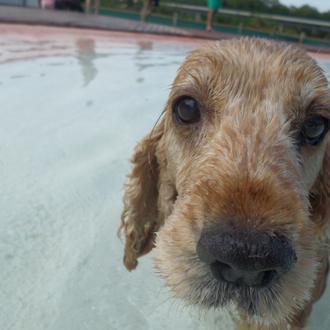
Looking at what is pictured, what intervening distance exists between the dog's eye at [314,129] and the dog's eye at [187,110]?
55cm

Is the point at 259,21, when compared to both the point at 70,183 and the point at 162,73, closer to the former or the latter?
the point at 162,73

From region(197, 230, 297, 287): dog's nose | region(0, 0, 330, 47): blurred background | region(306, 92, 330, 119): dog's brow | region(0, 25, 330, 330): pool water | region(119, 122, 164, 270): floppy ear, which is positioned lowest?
region(0, 0, 330, 47): blurred background

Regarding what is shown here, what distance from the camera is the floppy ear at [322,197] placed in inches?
124

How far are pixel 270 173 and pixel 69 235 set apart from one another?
212 centimetres

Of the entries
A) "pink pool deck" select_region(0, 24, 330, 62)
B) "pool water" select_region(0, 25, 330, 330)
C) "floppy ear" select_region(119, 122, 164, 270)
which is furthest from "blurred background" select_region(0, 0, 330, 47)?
"floppy ear" select_region(119, 122, 164, 270)

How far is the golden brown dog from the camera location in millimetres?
2014

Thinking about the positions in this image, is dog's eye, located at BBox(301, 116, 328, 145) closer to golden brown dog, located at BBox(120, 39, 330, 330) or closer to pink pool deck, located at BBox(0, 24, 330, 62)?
golden brown dog, located at BBox(120, 39, 330, 330)

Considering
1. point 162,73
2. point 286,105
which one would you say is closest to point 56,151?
point 286,105

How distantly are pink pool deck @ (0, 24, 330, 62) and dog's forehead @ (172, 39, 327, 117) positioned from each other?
24.3 ft

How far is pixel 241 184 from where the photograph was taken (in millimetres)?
2133

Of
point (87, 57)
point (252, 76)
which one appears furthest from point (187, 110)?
point (87, 57)

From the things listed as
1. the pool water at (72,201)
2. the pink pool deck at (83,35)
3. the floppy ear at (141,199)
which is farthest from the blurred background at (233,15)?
the floppy ear at (141,199)

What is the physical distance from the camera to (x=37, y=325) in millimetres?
3096

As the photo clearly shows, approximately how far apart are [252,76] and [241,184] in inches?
35.1
